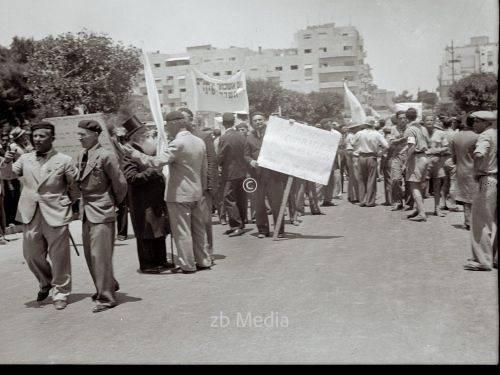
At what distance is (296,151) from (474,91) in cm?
3940

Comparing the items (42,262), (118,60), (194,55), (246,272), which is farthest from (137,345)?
(194,55)

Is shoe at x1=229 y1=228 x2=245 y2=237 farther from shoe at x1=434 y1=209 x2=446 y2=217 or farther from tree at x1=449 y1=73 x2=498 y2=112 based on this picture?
tree at x1=449 y1=73 x2=498 y2=112

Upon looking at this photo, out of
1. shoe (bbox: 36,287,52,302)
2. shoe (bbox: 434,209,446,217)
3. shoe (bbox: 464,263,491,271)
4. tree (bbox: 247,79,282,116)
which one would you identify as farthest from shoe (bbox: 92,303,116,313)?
tree (bbox: 247,79,282,116)

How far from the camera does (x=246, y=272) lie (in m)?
8.18

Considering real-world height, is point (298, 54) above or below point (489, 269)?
above

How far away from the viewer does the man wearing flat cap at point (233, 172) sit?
11.6 metres

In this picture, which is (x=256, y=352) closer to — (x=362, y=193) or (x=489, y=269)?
(x=489, y=269)

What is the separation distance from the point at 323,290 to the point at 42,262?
9.27ft

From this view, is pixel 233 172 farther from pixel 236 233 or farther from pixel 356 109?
pixel 356 109

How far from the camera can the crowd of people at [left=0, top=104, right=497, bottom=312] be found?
269 inches

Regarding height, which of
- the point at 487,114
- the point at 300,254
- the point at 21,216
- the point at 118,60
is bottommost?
the point at 300,254

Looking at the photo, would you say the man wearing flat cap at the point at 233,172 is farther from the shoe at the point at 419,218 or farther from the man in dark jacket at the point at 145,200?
the man in dark jacket at the point at 145,200

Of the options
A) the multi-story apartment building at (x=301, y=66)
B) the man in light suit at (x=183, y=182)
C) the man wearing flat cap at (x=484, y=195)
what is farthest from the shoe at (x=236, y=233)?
the multi-story apartment building at (x=301, y=66)

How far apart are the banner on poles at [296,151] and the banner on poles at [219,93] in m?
3.02
